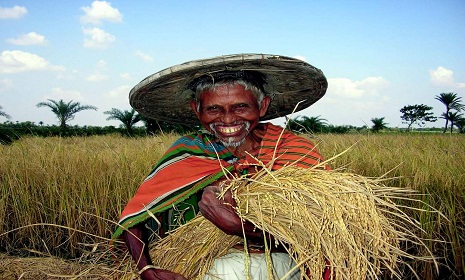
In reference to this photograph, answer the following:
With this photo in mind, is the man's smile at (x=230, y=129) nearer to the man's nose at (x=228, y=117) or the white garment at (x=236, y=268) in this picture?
the man's nose at (x=228, y=117)

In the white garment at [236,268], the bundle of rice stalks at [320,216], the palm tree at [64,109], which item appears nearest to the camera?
the bundle of rice stalks at [320,216]

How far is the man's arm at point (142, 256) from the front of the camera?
5.07 ft

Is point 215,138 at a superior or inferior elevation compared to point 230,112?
inferior

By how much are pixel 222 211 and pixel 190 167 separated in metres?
0.60

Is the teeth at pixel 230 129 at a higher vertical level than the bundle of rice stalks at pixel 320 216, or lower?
higher

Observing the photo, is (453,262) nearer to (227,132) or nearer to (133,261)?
(227,132)

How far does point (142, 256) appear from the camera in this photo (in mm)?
1624

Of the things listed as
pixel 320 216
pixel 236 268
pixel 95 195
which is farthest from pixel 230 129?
pixel 95 195

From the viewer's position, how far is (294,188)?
3.95ft

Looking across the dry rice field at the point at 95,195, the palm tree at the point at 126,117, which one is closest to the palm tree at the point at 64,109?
the palm tree at the point at 126,117

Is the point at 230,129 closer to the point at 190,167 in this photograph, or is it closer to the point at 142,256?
the point at 190,167

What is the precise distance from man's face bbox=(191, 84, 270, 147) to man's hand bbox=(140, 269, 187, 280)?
658mm

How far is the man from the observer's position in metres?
1.68

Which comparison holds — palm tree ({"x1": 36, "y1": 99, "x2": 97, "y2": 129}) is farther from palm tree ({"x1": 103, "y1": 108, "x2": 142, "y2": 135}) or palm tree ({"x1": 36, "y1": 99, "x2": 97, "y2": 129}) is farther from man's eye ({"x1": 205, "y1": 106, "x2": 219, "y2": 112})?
man's eye ({"x1": 205, "y1": 106, "x2": 219, "y2": 112})
